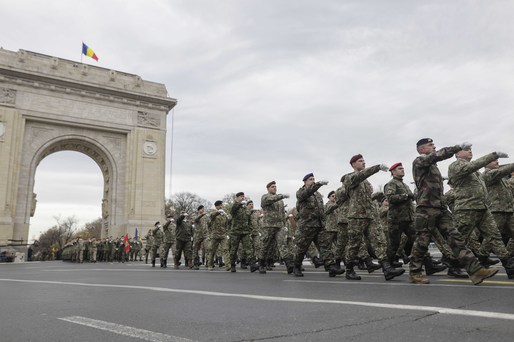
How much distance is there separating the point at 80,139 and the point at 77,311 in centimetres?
3137

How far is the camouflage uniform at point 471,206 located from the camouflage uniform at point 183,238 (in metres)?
8.98

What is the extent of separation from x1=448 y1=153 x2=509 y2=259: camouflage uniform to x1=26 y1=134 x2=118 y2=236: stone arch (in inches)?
1190

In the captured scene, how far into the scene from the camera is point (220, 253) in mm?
16812

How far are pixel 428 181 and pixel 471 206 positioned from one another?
123cm

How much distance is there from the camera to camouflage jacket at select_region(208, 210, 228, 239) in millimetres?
13007

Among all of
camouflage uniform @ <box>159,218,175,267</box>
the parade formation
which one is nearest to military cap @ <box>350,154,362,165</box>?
the parade formation

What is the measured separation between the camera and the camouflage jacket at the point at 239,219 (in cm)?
1162

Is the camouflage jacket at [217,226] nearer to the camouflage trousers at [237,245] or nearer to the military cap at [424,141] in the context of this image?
the camouflage trousers at [237,245]

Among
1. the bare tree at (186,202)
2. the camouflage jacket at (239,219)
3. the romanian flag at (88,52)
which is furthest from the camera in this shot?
the bare tree at (186,202)

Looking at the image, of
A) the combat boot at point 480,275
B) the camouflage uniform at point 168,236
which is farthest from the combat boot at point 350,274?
the camouflage uniform at point 168,236

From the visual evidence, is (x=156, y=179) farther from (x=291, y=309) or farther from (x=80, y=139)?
(x=291, y=309)

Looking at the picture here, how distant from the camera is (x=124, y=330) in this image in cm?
320

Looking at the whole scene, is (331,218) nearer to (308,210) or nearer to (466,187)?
(308,210)

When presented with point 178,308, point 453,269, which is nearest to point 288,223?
point 453,269
